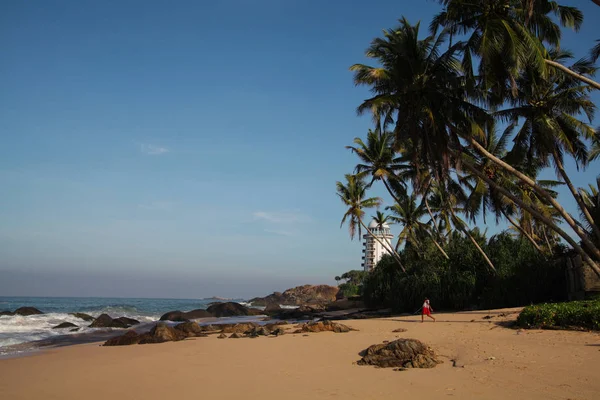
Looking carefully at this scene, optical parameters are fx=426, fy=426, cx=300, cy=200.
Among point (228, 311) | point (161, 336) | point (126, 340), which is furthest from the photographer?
point (228, 311)

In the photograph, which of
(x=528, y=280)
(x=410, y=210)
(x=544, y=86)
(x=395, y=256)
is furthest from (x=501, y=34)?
(x=410, y=210)

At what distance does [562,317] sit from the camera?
37.9ft

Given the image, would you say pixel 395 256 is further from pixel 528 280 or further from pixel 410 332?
pixel 410 332

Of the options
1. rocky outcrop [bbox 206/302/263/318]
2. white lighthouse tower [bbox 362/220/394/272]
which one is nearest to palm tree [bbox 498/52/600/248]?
rocky outcrop [bbox 206/302/263/318]

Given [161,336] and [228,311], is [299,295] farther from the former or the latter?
[161,336]

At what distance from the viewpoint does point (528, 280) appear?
2078 cm

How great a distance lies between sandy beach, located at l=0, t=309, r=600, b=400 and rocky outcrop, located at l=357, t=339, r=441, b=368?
11.7 inches

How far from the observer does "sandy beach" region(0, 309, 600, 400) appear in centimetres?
690

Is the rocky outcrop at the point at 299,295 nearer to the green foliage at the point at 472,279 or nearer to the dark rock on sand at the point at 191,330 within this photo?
the green foliage at the point at 472,279

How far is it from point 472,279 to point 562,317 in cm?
1246

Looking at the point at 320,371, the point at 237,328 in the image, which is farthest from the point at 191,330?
the point at 320,371

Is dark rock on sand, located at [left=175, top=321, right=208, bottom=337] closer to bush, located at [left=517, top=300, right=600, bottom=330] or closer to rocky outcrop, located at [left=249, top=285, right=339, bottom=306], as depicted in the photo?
bush, located at [left=517, top=300, right=600, bottom=330]

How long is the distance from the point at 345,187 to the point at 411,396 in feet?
93.8

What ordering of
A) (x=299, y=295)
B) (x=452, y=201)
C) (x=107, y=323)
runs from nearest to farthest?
(x=107, y=323)
(x=452, y=201)
(x=299, y=295)
